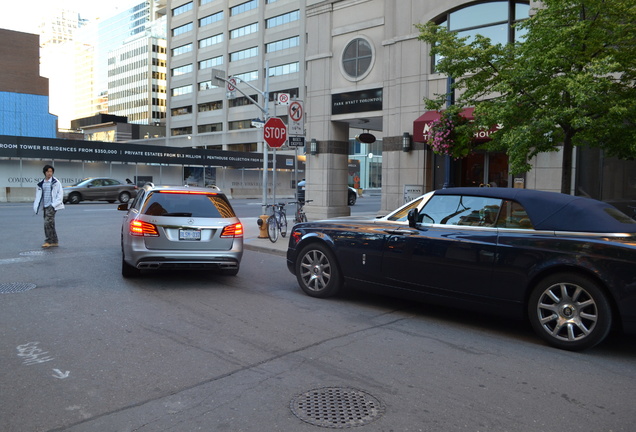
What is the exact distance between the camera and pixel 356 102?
62.6 feet

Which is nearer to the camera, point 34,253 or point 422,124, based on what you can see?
point 34,253

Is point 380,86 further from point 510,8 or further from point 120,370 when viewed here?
point 120,370

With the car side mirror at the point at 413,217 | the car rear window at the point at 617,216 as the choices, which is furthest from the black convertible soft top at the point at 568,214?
the car side mirror at the point at 413,217

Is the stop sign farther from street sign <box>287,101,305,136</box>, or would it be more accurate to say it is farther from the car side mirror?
the car side mirror

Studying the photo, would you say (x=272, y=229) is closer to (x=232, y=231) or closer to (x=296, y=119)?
(x=296, y=119)

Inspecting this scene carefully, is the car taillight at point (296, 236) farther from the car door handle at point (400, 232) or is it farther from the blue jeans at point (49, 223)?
the blue jeans at point (49, 223)

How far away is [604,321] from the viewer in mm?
4859

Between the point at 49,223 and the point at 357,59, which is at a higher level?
the point at 357,59

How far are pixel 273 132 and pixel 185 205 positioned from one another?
582cm

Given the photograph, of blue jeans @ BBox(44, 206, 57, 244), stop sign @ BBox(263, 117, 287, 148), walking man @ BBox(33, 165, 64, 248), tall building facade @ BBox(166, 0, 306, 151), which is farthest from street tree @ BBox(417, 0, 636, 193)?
tall building facade @ BBox(166, 0, 306, 151)

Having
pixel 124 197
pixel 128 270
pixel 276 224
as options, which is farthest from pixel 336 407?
pixel 124 197

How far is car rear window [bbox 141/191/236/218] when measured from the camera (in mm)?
7887

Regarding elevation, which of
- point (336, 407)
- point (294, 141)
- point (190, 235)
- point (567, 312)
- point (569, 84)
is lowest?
point (336, 407)

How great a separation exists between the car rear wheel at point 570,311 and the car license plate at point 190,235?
4.74m
